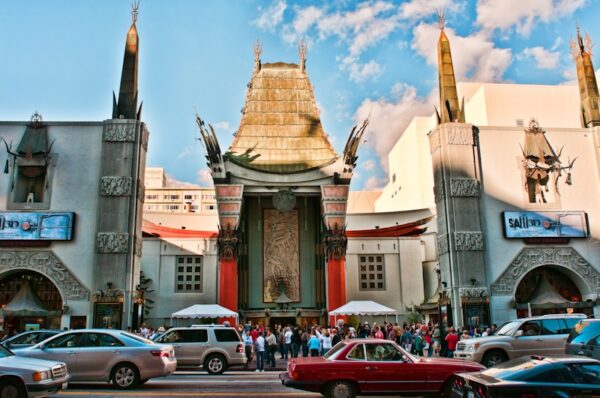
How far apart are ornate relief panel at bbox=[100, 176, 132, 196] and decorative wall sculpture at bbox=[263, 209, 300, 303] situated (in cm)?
1502

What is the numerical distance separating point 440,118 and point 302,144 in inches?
510

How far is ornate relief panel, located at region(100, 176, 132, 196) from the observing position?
86.8 ft

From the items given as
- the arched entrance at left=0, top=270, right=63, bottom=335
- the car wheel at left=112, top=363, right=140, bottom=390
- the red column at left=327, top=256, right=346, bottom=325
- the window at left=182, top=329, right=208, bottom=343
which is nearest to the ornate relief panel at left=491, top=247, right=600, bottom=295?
the red column at left=327, top=256, right=346, bottom=325

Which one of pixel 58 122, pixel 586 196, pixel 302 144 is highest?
pixel 302 144

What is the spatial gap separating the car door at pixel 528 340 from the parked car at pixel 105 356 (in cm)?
989

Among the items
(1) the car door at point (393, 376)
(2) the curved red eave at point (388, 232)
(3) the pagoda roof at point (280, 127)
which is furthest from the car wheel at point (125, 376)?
(2) the curved red eave at point (388, 232)

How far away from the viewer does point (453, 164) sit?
90.3ft

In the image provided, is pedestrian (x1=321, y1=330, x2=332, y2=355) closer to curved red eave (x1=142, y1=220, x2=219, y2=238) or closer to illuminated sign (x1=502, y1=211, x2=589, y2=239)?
illuminated sign (x1=502, y1=211, x2=589, y2=239)

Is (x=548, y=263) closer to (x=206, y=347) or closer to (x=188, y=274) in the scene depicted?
(x=206, y=347)

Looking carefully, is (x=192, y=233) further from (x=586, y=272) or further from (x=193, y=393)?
(x=193, y=393)

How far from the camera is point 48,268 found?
84.2 feet

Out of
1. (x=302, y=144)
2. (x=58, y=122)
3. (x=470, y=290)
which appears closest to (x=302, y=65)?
(x=302, y=144)

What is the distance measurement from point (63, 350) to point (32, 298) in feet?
47.1

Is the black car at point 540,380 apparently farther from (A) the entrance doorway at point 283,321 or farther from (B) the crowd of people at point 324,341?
(A) the entrance doorway at point 283,321
